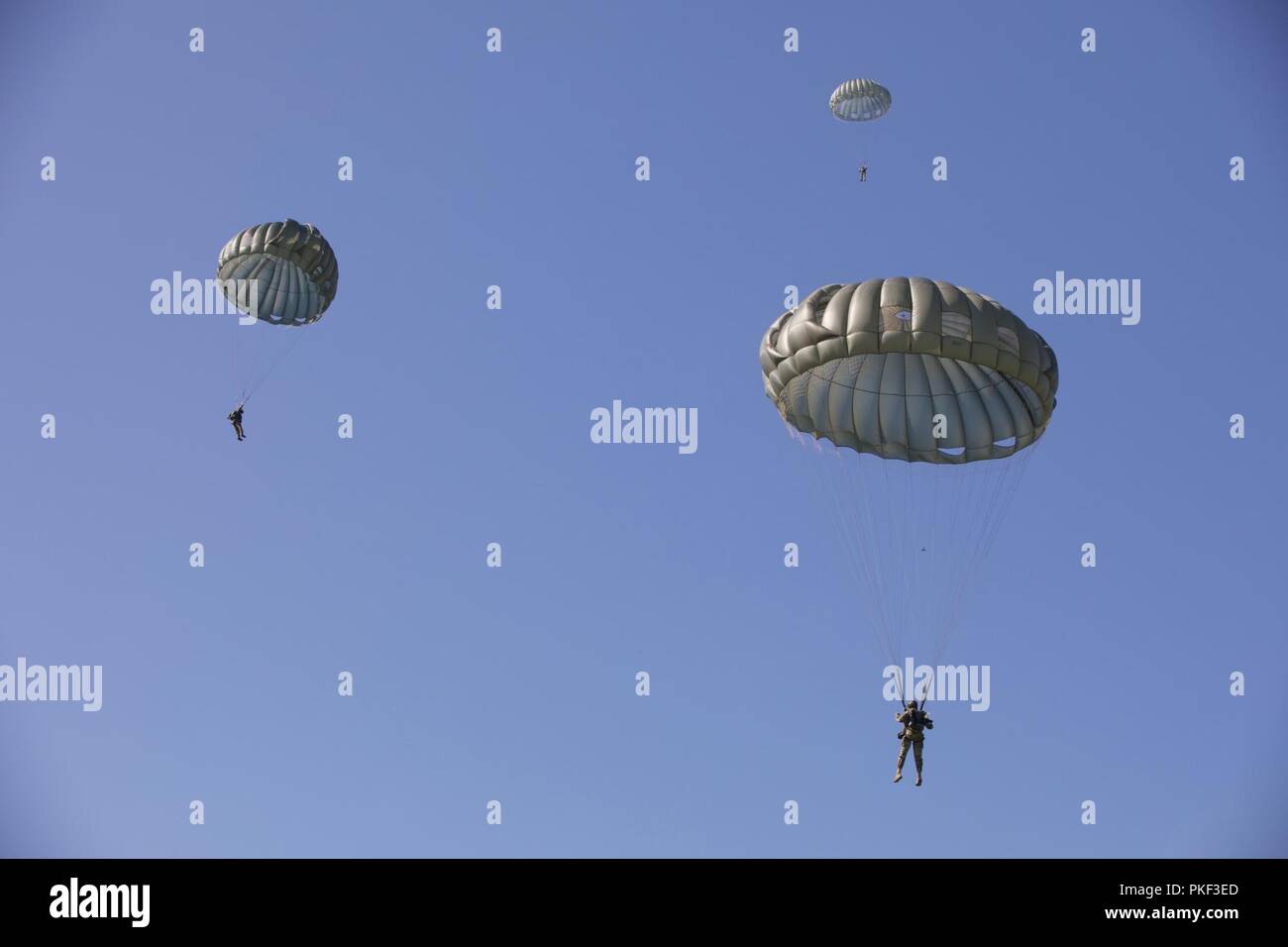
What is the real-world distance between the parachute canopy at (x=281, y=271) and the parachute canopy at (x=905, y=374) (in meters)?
16.0

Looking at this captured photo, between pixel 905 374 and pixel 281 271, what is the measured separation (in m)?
20.5

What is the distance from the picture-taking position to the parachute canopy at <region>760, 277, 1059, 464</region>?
40344mm

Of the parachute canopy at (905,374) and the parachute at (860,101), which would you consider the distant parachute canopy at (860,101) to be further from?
the parachute canopy at (905,374)

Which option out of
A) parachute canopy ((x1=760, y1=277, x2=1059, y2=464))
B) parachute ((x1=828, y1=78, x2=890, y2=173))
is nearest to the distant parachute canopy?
parachute ((x1=828, y1=78, x2=890, y2=173))

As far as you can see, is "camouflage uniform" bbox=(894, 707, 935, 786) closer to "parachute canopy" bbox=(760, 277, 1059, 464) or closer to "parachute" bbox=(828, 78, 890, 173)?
"parachute canopy" bbox=(760, 277, 1059, 464)

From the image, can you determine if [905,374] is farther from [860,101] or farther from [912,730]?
[860,101]

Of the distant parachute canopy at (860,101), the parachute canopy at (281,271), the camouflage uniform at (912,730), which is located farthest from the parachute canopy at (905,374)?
the distant parachute canopy at (860,101)

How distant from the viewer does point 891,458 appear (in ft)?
141

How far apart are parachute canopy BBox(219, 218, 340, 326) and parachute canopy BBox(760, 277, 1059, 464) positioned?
1597 cm

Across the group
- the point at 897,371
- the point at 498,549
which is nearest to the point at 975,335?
the point at 897,371

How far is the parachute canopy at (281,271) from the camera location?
5247 centimetres

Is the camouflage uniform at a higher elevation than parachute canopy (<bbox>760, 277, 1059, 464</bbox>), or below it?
below

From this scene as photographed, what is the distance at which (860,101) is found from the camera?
62969 mm
